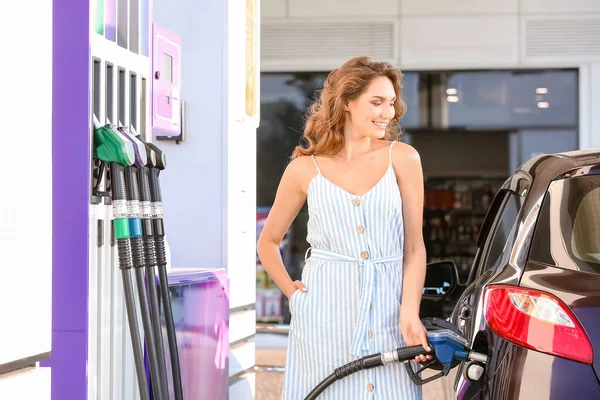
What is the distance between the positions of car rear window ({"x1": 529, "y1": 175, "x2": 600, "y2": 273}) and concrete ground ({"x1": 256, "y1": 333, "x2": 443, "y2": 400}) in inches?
220

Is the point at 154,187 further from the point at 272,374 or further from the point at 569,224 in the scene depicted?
the point at 272,374

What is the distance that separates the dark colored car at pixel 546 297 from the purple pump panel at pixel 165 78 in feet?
6.06

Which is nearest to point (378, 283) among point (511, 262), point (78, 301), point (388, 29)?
point (511, 262)

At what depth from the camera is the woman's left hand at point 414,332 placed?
3.03 metres

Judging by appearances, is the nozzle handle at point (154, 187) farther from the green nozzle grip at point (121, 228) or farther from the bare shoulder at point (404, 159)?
the bare shoulder at point (404, 159)

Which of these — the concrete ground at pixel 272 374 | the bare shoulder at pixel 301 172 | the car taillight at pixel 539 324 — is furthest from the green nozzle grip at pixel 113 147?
the concrete ground at pixel 272 374

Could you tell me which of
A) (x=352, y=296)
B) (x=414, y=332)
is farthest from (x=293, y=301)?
(x=414, y=332)

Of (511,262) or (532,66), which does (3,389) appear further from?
(532,66)

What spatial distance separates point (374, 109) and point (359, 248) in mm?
475

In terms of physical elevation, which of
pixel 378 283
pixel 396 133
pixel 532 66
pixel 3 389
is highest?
pixel 532 66

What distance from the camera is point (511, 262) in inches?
118

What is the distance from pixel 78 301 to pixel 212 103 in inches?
101

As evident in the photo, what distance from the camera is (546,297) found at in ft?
8.93

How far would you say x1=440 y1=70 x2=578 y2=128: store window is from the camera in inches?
419
